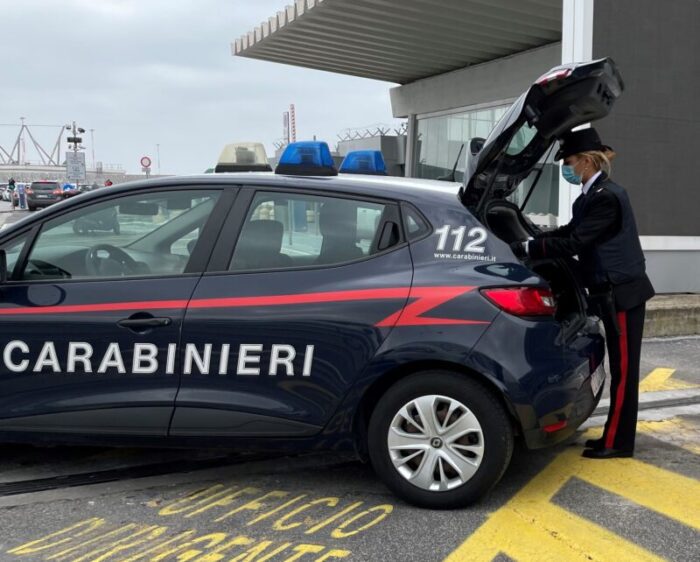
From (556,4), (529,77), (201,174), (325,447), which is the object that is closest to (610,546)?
(325,447)

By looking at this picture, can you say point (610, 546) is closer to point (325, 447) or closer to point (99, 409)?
point (325, 447)

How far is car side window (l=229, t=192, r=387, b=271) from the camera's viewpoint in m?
3.46

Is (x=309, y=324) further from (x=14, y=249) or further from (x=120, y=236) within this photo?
(x=14, y=249)

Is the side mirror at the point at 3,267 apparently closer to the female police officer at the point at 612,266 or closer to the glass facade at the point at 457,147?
the female police officer at the point at 612,266

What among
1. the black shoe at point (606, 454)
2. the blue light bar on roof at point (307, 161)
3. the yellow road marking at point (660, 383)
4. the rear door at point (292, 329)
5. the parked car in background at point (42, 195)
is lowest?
the yellow road marking at point (660, 383)

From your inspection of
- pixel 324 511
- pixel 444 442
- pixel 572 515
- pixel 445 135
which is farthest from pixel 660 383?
pixel 445 135

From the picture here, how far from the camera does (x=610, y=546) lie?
121 inches

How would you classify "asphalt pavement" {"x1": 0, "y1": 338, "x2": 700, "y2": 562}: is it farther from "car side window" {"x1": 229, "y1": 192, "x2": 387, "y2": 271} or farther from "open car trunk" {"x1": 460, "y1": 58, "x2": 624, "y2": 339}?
"car side window" {"x1": 229, "y1": 192, "x2": 387, "y2": 271}

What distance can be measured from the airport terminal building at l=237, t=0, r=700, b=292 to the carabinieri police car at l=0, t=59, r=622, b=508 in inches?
223

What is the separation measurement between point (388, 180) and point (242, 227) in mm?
771

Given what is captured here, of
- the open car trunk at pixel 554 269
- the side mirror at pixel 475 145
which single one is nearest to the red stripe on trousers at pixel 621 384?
the open car trunk at pixel 554 269

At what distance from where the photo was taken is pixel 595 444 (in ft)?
13.8

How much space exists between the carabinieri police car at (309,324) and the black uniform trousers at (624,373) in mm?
433

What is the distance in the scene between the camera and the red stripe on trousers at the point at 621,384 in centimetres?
400
